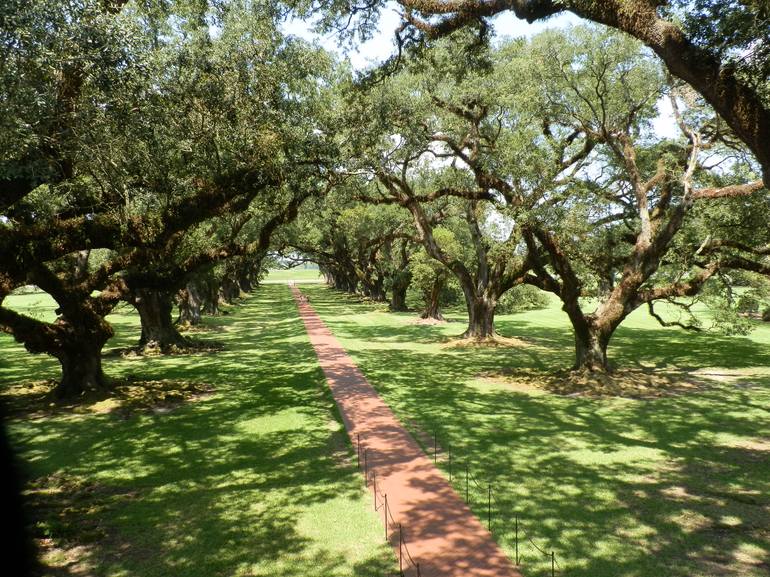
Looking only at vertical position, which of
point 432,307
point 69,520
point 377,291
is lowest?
point 69,520

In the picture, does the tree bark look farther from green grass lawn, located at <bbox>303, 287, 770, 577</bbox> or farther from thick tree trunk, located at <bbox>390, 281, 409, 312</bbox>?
green grass lawn, located at <bbox>303, 287, 770, 577</bbox>

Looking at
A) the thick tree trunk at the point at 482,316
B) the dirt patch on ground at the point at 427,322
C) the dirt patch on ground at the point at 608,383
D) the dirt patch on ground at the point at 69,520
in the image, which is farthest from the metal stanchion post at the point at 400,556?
the dirt patch on ground at the point at 427,322

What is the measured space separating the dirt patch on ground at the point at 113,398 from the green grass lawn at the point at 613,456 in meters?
5.95

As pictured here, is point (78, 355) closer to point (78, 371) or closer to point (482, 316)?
point (78, 371)

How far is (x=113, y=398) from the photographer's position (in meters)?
14.4

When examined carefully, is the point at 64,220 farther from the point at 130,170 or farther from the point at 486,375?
the point at 486,375

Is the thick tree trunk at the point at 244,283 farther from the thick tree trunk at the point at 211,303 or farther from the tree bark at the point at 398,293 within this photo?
the tree bark at the point at 398,293

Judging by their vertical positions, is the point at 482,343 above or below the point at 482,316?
below

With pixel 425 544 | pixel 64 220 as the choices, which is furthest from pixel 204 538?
pixel 64 220

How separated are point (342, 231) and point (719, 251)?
3679 centimetres

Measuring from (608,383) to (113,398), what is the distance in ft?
47.0

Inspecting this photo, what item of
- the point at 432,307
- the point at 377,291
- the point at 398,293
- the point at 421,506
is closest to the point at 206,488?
the point at 421,506

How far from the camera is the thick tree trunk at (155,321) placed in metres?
22.9

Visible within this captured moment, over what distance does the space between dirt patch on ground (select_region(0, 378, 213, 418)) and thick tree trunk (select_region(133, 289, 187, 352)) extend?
6.63 m
